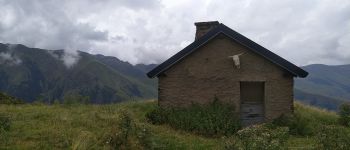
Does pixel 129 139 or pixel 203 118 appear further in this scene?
pixel 203 118

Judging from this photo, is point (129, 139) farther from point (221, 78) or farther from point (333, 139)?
point (221, 78)

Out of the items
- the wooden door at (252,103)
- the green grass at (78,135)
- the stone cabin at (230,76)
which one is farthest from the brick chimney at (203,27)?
the green grass at (78,135)

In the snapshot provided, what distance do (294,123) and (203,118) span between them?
430cm

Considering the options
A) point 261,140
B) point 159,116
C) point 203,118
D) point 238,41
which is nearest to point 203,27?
point 238,41

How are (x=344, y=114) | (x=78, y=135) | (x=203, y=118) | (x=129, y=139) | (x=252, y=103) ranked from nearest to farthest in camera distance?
(x=129, y=139)
(x=78, y=135)
(x=203, y=118)
(x=252, y=103)
(x=344, y=114)

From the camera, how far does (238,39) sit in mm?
20359

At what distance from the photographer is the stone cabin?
20.2 meters

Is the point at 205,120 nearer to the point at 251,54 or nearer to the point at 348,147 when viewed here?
the point at 251,54

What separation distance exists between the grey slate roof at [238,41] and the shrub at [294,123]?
200 centimetres

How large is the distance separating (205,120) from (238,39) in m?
4.61

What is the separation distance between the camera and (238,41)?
2038 cm

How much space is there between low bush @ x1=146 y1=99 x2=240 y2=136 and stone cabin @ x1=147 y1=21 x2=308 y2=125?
28.2 inches

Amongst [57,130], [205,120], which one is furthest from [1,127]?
[205,120]

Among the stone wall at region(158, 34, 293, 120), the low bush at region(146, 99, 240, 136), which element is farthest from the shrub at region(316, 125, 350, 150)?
the stone wall at region(158, 34, 293, 120)
